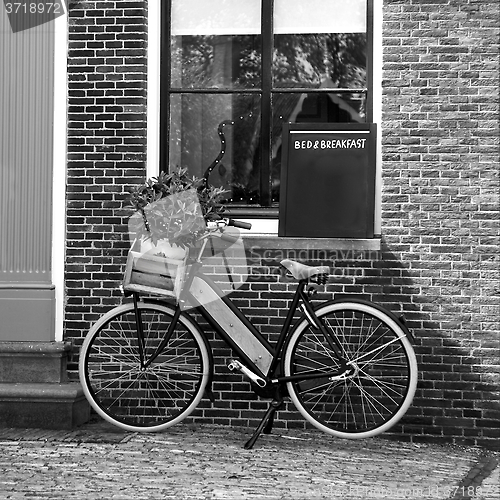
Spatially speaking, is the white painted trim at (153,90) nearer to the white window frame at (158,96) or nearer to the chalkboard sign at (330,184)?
the white window frame at (158,96)

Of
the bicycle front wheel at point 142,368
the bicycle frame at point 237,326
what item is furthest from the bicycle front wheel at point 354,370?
the bicycle front wheel at point 142,368

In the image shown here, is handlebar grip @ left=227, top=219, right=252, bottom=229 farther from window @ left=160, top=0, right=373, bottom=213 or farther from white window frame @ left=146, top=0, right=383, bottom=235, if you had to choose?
window @ left=160, top=0, right=373, bottom=213

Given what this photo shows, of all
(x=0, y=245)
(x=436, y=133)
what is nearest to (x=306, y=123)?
(x=436, y=133)

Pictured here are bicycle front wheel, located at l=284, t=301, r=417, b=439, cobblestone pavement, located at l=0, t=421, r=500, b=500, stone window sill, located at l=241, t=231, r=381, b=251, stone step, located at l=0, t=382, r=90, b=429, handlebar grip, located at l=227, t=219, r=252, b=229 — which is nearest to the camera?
cobblestone pavement, located at l=0, t=421, r=500, b=500

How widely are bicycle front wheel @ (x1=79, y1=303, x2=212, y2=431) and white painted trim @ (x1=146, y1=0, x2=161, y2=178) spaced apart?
1.19m

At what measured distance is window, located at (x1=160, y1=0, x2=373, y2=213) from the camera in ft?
21.6

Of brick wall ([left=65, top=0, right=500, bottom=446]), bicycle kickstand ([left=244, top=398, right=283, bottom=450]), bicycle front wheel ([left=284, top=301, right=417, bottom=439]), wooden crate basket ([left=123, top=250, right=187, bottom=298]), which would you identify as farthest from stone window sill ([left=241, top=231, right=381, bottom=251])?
bicycle kickstand ([left=244, top=398, right=283, bottom=450])

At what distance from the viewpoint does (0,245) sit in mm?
6457

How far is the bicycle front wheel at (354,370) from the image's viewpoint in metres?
5.30

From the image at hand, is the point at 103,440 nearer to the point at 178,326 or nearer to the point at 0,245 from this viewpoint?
the point at 178,326

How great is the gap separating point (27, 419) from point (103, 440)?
768 millimetres

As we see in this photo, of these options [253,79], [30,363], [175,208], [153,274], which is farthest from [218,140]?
[30,363]

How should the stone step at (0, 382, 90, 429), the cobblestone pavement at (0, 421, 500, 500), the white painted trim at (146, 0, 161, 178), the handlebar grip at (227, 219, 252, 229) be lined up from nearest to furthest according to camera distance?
the cobblestone pavement at (0, 421, 500, 500) < the handlebar grip at (227, 219, 252, 229) < the stone step at (0, 382, 90, 429) < the white painted trim at (146, 0, 161, 178)

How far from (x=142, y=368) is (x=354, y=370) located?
1392 millimetres
